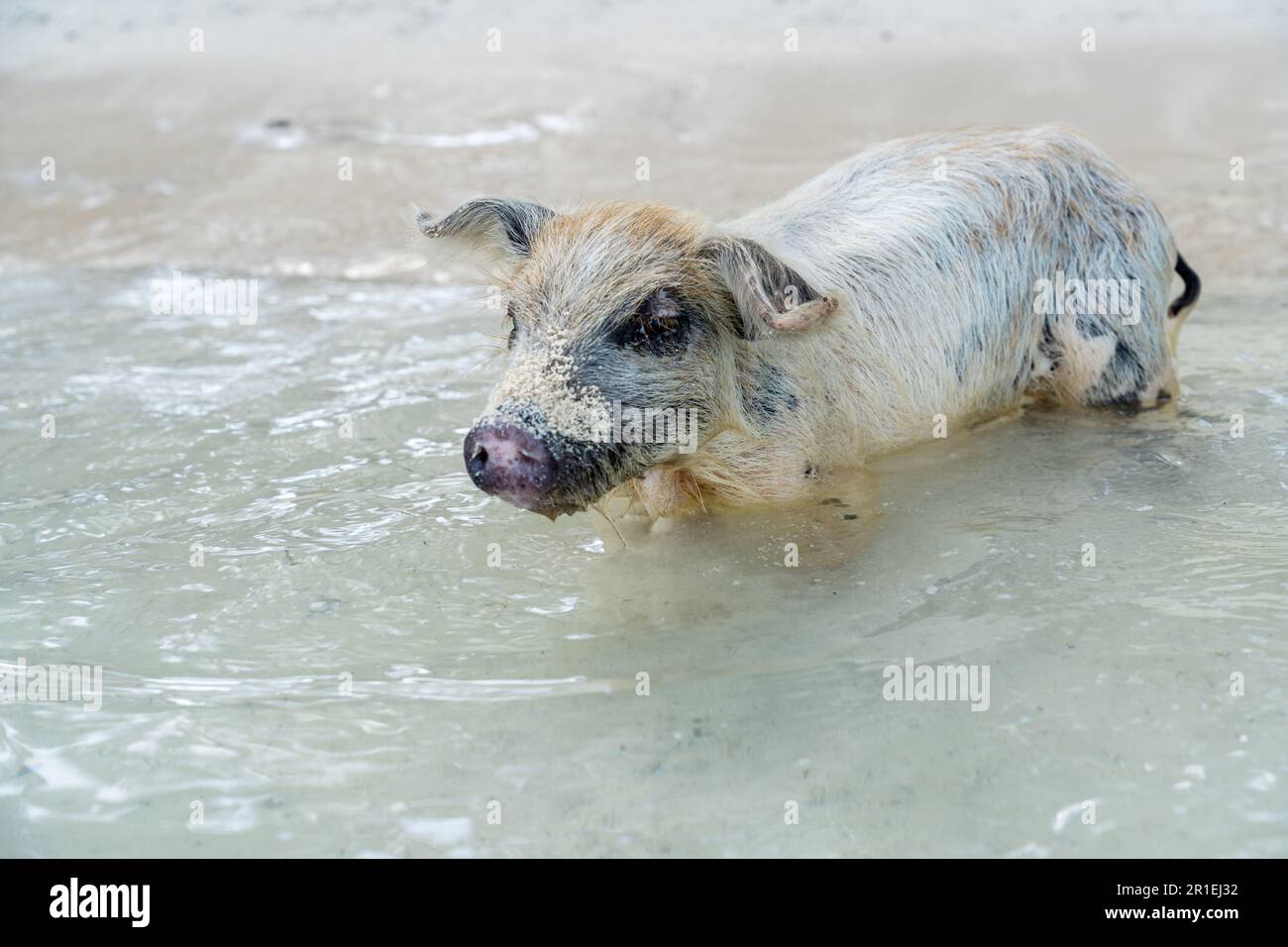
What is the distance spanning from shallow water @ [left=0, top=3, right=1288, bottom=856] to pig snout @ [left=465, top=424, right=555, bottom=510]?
61 centimetres

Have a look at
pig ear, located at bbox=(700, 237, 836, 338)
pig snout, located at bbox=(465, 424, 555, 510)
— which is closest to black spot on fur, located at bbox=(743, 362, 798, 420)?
pig ear, located at bbox=(700, 237, 836, 338)

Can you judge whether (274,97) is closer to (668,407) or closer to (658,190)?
(658,190)

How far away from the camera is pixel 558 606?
4.29m

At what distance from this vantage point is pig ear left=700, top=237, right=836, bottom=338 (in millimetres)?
4023

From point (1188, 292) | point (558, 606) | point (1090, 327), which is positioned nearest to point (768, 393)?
point (558, 606)

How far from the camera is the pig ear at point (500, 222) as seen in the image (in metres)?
4.51

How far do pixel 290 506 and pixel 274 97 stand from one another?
8.26 metres

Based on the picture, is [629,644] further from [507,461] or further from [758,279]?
[758,279]

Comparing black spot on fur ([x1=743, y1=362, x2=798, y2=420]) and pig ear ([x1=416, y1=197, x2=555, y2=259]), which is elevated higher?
pig ear ([x1=416, y1=197, x2=555, y2=259])

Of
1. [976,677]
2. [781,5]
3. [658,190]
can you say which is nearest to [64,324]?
[658,190]

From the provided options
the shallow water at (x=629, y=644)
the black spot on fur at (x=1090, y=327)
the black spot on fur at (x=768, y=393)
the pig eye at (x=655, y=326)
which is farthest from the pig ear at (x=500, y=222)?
the black spot on fur at (x=1090, y=327)

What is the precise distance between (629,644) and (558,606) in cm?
36

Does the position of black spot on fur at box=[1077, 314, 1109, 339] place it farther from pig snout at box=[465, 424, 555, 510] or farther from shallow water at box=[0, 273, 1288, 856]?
pig snout at box=[465, 424, 555, 510]

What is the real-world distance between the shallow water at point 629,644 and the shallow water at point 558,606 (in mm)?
14
